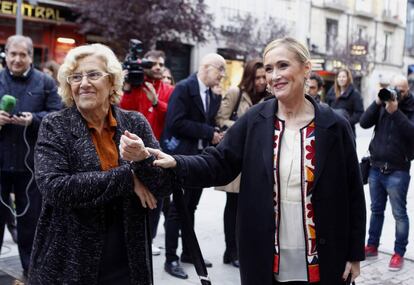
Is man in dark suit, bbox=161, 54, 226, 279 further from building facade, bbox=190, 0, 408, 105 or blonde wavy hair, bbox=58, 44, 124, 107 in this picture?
building facade, bbox=190, 0, 408, 105

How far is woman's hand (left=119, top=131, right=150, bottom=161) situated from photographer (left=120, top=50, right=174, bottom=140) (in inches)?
107

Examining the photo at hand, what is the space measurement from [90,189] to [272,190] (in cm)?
84

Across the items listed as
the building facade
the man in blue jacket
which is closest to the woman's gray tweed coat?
the man in blue jacket

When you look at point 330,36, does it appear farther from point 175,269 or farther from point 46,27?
point 175,269

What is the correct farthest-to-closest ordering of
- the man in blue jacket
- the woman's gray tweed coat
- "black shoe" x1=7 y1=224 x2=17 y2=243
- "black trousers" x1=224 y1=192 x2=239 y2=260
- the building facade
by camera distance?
1. the building facade
2. "black shoe" x1=7 y1=224 x2=17 y2=243
3. "black trousers" x1=224 y1=192 x2=239 y2=260
4. the man in blue jacket
5. the woman's gray tweed coat

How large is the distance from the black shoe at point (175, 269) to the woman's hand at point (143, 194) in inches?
97.6

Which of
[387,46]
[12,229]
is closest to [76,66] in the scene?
[12,229]

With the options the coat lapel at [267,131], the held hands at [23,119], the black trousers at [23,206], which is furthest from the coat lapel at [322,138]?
the black trousers at [23,206]

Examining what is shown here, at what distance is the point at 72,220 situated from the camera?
96.4 inches

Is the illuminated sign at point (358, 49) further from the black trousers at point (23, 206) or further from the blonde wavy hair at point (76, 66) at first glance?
the blonde wavy hair at point (76, 66)

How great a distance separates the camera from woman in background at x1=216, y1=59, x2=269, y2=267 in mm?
5055

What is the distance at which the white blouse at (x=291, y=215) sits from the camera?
2539 mm

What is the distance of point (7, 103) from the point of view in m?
4.19

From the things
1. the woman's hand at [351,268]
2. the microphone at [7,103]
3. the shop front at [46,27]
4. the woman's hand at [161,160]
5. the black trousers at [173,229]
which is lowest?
the black trousers at [173,229]
